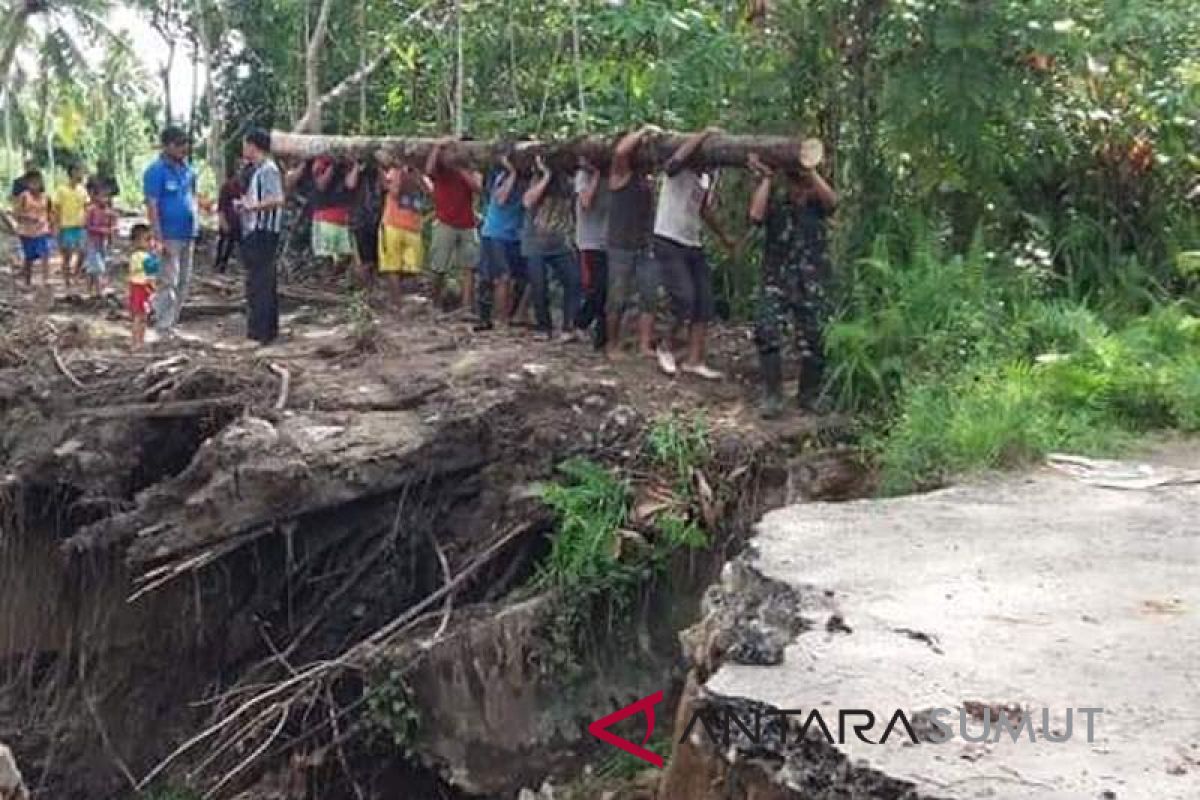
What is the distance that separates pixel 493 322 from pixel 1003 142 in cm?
355

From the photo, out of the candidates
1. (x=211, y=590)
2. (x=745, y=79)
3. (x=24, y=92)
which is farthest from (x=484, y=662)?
(x=24, y=92)

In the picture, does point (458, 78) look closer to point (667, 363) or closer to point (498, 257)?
point (498, 257)

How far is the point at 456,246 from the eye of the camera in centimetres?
1190

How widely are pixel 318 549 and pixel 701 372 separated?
2369mm

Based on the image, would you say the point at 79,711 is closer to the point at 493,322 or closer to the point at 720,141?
the point at 493,322

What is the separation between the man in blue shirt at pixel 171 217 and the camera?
10844 millimetres

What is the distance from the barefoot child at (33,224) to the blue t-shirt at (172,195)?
469 cm

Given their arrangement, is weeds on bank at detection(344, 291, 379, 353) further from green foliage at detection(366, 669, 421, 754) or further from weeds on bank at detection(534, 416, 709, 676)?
green foliage at detection(366, 669, 421, 754)

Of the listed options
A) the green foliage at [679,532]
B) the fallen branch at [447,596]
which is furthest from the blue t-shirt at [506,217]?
the green foliage at [679,532]

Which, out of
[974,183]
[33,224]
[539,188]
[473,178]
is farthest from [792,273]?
[33,224]

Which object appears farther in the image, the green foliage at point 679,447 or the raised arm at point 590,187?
the raised arm at point 590,187

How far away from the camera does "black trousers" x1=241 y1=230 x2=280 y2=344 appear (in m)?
10.9

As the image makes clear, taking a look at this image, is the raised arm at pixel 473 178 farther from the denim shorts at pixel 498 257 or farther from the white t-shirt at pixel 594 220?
the white t-shirt at pixel 594 220

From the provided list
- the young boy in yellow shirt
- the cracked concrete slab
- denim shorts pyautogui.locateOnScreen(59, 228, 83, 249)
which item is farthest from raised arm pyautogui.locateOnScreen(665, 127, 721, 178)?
denim shorts pyautogui.locateOnScreen(59, 228, 83, 249)
